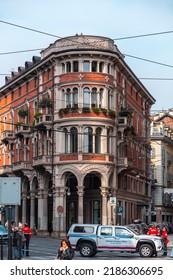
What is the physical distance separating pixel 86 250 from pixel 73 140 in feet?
86.7

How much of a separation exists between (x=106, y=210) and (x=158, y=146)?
36.0 metres

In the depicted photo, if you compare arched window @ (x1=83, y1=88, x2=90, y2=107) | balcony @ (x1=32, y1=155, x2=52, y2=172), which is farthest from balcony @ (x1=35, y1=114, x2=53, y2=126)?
arched window @ (x1=83, y1=88, x2=90, y2=107)

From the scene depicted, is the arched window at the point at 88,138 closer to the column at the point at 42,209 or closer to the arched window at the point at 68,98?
the arched window at the point at 68,98

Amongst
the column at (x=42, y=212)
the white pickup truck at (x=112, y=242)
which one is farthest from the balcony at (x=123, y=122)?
the white pickup truck at (x=112, y=242)

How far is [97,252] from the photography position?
3031 centimetres

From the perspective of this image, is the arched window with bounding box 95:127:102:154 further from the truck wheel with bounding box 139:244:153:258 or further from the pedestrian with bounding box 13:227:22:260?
the pedestrian with bounding box 13:227:22:260

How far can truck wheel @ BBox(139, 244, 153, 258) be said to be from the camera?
95.5ft

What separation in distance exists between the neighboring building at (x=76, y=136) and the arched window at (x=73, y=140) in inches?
3.6

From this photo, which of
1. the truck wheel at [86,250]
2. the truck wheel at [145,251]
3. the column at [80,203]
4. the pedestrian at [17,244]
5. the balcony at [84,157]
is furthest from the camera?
the balcony at [84,157]

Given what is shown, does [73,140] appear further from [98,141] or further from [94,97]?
[94,97]

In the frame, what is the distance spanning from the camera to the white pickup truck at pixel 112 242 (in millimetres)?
29250

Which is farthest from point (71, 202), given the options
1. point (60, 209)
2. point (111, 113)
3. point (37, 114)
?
point (111, 113)

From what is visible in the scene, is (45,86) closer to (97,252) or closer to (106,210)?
(106,210)

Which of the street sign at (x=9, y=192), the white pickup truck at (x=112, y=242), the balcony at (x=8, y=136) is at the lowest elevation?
the white pickup truck at (x=112, y=242)
